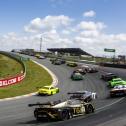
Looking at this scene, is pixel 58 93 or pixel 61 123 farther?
pixel 58 93

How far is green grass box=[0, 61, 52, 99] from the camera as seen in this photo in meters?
51.8

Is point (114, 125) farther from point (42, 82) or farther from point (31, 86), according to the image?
point (42, 82)

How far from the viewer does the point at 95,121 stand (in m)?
27.4

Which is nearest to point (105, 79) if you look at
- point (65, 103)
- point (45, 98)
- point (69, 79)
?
point (69, 79)

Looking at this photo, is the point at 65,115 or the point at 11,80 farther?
the point at 11,80

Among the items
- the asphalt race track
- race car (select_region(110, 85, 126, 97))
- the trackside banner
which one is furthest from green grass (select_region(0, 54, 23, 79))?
race car (select_region(110, 85, 126, 97))

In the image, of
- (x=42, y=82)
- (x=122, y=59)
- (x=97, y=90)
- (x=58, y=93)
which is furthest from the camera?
(x=122, y=59)

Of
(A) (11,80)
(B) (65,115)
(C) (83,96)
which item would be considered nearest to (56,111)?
(B) (65,115)

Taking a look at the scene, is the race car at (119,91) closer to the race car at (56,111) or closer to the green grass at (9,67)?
the race car at (56,111)

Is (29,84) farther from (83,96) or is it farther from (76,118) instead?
(76,118)

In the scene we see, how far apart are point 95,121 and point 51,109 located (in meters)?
3.00

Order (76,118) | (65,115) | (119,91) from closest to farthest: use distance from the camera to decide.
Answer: (65,115) < (76,118) < (119,91)

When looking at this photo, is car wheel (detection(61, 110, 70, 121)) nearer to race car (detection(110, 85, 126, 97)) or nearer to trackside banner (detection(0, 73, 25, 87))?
race car (detection(110, 85, 126, 97))

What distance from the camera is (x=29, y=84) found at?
62.6 m
